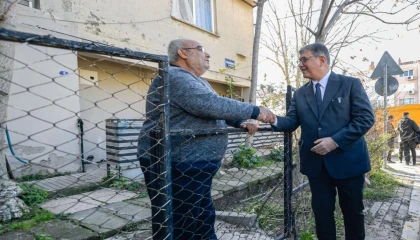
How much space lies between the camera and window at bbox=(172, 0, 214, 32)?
741 centimetres

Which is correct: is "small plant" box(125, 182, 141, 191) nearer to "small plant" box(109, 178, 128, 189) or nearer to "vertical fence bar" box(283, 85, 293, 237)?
"small plant" box(109, 178, 128, 189)

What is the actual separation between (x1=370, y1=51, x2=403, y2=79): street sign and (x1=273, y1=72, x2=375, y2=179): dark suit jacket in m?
4.52

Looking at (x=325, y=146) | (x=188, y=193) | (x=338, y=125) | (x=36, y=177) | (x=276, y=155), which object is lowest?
(x=276, y=155)

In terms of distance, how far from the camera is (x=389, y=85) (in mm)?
5727

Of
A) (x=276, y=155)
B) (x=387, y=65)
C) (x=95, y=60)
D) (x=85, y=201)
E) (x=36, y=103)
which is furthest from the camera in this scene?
(x=276, y=155)

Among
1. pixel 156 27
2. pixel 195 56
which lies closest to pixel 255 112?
pixel 195 56

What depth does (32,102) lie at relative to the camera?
425 cm

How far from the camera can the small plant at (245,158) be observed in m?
5.55

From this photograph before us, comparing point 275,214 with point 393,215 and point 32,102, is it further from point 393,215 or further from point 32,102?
point 32,102

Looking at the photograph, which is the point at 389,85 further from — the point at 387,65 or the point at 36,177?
the point at 36,177

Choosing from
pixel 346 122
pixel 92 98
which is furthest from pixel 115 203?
pixel 92 98

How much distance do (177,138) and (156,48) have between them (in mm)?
5565

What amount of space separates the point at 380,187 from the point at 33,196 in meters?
5.35

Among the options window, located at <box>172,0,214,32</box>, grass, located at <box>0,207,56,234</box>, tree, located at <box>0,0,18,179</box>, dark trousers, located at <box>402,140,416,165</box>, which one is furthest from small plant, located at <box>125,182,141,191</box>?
dark trousers, located at <box>402,140,416,165</box>
